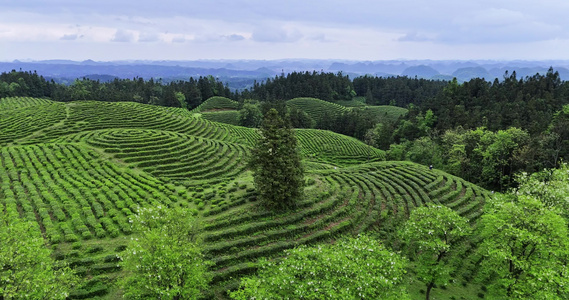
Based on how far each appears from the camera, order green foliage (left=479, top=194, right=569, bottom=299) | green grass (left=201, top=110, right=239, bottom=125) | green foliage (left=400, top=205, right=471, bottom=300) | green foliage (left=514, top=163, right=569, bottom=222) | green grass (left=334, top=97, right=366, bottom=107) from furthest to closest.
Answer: green grass (left=334, top=97, right=366, bottom=107) → green grass (left=201, top=110, right=239, bottom=125) → green foliage (left=514, top=163, right=569, bottom=222) → green foliage (left=400, top=205, right=471, bottom=300) → green foliage (left=479, top=194, right=569, bottom=299)

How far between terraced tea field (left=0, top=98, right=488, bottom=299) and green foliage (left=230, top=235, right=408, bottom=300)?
1057 centimetres

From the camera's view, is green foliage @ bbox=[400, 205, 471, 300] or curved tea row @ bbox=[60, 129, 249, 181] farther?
curved tea row @ bbox=[60, 129, 249, 181]

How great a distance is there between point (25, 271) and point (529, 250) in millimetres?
36443

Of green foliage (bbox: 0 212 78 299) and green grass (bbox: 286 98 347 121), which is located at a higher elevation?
green grass (bbox: 286 98 347 121)

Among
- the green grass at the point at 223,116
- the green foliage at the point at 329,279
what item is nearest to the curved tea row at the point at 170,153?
the green foliage at the point at 329,279

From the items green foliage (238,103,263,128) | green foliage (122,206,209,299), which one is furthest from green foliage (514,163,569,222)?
green foliage (238,103,263,128)

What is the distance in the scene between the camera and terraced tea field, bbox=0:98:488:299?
2912 cm

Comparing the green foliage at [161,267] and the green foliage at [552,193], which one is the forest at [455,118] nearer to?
the green foliage at [552,193]

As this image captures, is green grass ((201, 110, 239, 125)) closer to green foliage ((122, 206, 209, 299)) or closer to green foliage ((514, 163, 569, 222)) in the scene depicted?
green foliage ((514, 163, 569, 222))

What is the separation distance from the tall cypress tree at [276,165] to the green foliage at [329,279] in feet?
49.3

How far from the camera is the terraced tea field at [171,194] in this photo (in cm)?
2912

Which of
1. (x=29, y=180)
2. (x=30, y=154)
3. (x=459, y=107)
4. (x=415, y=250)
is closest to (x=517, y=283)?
(x=415, y=250)

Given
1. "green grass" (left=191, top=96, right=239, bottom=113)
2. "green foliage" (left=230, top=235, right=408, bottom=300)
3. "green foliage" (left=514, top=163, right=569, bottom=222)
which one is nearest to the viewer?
"green foliage" (left=230, top=235, right=408, bottom=300)

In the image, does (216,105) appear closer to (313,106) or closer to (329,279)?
(313,106)
